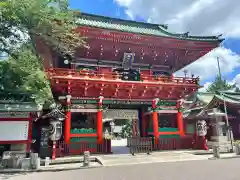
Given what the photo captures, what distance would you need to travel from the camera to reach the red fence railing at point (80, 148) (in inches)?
527

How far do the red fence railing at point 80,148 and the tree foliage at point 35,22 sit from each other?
6564 millimetres

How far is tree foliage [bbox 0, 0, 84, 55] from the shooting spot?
9.43m

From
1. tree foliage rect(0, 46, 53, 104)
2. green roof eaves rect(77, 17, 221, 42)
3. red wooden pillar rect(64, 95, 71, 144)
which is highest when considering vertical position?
green roof eaves rect(77, 17, 221, 42)

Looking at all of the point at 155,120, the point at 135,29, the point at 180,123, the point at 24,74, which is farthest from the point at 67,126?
Answer: the point at 135,29

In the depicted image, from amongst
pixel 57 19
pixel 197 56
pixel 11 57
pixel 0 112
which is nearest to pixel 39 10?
pixel 57 19

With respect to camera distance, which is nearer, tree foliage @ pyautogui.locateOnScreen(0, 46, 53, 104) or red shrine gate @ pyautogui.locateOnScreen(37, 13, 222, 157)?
tree foliage @ pyautogui.locateOnScreen(0, 46, 53, 104)

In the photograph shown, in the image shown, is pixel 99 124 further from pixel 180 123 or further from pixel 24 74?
pixel 180 123

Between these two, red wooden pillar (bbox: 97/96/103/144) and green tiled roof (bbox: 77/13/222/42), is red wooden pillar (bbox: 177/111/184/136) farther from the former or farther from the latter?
red wooden pillar (bbox: 97/96/103/144)

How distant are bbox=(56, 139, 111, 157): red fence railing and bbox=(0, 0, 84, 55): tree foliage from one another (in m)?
6.56

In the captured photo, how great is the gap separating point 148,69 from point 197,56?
4767mm

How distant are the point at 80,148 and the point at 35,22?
8755 millimetres

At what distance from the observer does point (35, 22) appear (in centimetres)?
1055

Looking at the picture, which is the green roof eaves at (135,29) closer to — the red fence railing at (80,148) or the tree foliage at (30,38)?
the tree foliage at (30,38)

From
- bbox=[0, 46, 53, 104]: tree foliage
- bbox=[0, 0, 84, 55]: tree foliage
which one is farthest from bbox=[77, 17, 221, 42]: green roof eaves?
bbox=[0, 46, 53, 104]: tree foliage
